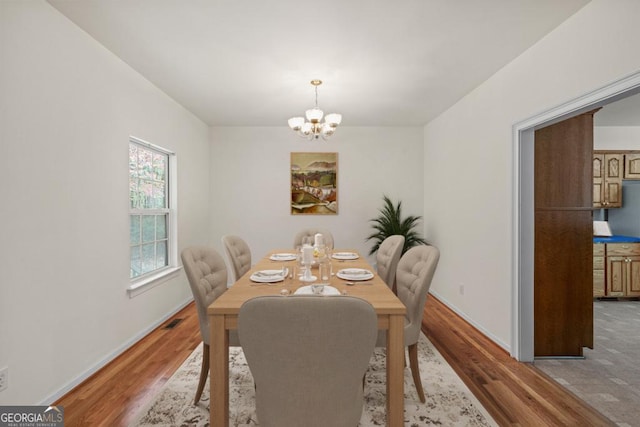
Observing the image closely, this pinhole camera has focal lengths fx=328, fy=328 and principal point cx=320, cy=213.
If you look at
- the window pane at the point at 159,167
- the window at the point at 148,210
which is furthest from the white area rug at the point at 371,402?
the window pane at the point at 159,167

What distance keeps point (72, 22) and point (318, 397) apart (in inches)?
111

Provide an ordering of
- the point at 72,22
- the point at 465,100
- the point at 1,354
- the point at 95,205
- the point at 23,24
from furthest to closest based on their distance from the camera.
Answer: the point at 465,100
the point at 95,205
the point at 72,22
the point at 23,24
the point at 1,354

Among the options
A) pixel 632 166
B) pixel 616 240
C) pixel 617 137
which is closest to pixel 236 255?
pixel 616 240

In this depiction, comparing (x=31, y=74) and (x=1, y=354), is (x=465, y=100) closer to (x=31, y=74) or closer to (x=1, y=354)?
(x=31, y=74)

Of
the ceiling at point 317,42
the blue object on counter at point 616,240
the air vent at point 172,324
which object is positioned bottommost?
the air vent at point 172,324

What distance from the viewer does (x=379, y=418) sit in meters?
1.94

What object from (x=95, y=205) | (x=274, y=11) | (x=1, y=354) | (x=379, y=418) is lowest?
(x=379, y=418)

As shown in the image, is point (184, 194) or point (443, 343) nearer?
point (443, 343)

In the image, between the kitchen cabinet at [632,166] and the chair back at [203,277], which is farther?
the kitchen cabinet at [632,166]

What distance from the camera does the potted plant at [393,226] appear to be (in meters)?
4.85

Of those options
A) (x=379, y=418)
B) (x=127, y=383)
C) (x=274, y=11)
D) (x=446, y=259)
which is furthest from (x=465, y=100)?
(x=127, y=383)

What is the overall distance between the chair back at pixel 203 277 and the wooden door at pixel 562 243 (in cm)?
256

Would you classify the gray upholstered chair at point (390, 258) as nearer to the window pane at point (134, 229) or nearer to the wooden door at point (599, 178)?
the window pane at point (134, 229)

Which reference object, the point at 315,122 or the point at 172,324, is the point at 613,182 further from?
the point at 172,324
